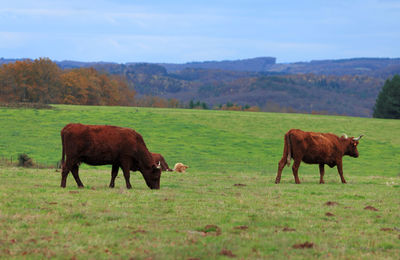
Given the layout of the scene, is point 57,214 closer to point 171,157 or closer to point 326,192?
point 326,192

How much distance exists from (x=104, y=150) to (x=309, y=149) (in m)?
8.59

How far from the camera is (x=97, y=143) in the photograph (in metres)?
15.4

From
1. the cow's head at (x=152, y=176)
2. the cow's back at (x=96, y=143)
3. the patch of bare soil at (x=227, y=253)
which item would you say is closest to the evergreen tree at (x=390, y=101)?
the cow's head at (x=152, y=176)

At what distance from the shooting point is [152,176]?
16.7 metres

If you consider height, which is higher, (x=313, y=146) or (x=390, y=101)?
(x=313, y=146)

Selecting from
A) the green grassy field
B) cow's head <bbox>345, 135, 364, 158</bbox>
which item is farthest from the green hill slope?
the green grassy field

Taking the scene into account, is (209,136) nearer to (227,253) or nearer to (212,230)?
(212,230)

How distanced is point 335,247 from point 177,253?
9.09 feet

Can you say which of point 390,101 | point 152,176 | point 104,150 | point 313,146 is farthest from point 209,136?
point 390,101

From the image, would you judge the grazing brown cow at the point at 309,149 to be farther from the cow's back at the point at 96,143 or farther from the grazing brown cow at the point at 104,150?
the cow's back at the point at 96,143

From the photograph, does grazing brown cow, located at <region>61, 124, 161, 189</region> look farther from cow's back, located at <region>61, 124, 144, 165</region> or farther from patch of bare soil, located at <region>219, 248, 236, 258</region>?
patch of bare soil, located at <region>219, 248, 236, 258</region>

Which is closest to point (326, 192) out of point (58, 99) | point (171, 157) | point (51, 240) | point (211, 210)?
point (211, 210)

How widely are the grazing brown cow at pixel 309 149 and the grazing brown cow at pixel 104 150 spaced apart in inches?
222

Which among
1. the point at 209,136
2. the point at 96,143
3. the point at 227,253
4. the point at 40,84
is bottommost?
the point at 209,136
